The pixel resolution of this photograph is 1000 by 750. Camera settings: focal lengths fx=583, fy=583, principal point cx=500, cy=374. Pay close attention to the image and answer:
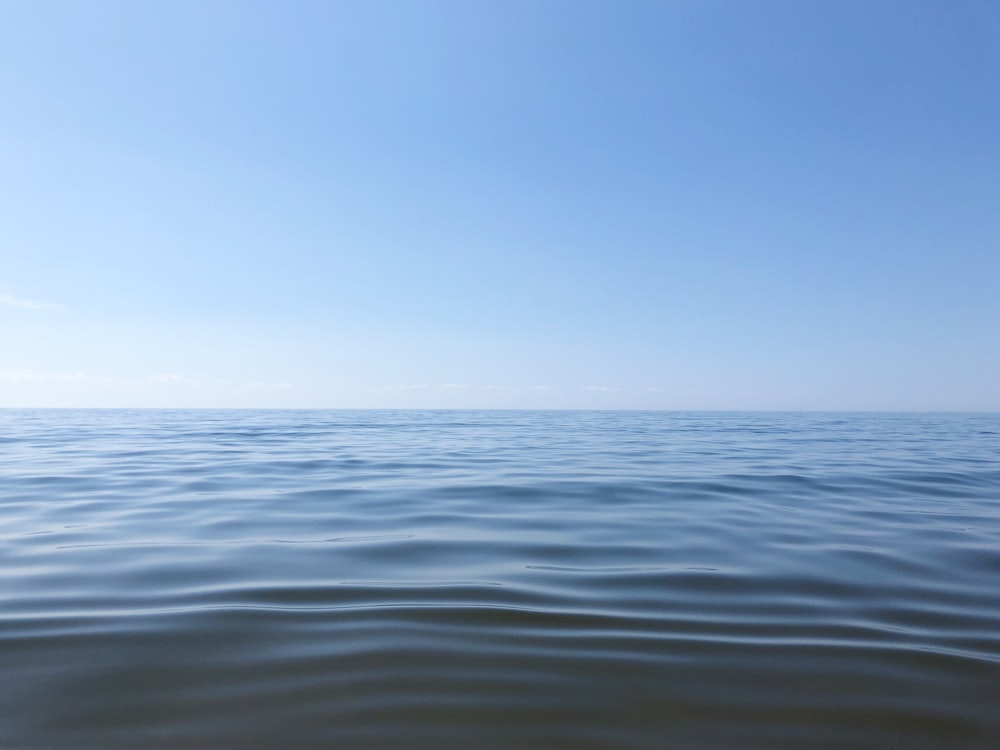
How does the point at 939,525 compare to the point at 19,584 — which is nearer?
the point at 19,584

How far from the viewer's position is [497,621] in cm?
338

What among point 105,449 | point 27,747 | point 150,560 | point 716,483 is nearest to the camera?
point 27,747

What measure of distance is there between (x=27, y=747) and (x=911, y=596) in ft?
15.6

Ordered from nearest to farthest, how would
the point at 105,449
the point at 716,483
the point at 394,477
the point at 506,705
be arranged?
the point at 506,705 < the point at 716,483 < the point at 394,477 < the point at 105,449

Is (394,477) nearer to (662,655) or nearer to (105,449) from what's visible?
(662,655)

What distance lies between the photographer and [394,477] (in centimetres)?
949

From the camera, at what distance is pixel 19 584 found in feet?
12.9

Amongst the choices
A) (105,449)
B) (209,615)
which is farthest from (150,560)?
(105,449)

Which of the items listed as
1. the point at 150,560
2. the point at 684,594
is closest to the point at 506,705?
the point at 684,594

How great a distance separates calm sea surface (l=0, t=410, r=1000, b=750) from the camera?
2.34 metres

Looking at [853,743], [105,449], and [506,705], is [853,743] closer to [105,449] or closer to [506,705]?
[506,705]

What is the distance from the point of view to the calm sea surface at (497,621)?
234cm

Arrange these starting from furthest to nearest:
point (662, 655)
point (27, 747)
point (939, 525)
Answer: point (939, 525), point (662, 655), point (27, 747)

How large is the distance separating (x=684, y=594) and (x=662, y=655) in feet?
3.17
